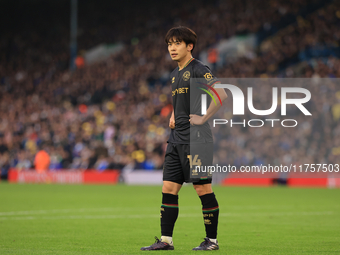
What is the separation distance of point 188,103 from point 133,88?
942 inches

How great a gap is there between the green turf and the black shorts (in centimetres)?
76

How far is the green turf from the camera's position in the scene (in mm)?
5969

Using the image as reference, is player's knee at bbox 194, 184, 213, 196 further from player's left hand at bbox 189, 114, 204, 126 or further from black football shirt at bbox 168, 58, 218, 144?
player's left hand at bbox 189, 114, 204, 126

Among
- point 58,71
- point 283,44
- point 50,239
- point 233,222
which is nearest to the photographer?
point 50,239

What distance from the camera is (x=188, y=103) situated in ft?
18.6

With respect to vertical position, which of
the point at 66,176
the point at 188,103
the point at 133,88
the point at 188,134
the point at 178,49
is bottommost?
the point at 66,176

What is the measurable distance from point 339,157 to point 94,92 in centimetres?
1594

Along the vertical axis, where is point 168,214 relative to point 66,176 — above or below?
below

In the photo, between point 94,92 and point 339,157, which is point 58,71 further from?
point 339,157

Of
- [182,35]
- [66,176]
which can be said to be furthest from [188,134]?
[66,176]

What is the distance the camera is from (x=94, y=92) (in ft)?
101

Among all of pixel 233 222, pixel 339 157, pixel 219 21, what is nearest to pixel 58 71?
pixel 219 21

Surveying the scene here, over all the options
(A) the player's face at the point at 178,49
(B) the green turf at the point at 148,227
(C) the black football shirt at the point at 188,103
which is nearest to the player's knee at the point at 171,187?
(C) the black football shirt at the point at 188,103

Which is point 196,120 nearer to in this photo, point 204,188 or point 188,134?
point 188,134
